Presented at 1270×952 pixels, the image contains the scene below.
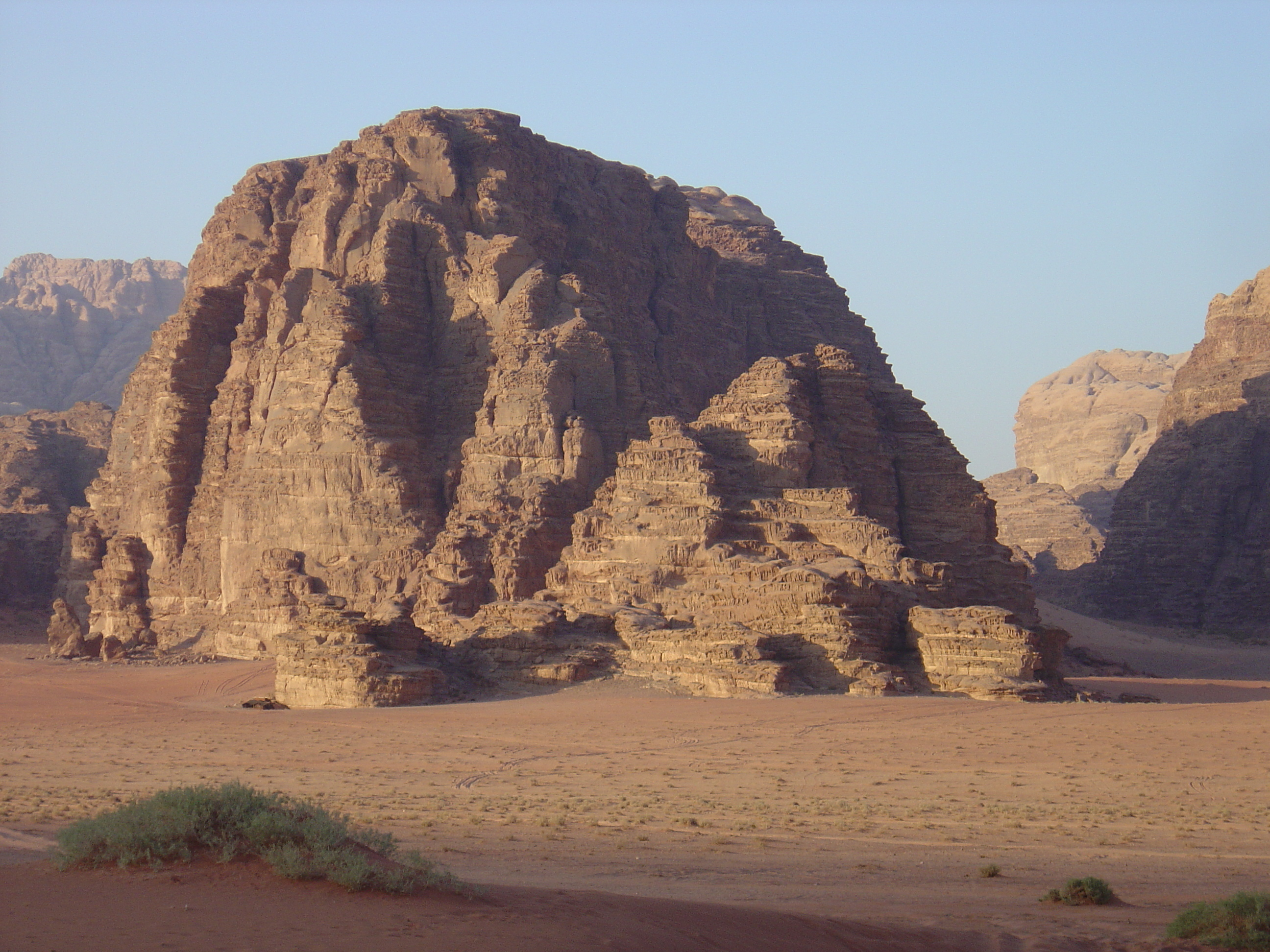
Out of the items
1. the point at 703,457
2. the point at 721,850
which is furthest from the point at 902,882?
the point at 703,457

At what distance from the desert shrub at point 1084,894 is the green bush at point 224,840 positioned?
5967 millimetres

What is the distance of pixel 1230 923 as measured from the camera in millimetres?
12656

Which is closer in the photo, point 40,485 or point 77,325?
point 40,485

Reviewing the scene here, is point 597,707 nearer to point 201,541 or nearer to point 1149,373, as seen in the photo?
point 201,541

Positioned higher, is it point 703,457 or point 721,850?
point 703,457

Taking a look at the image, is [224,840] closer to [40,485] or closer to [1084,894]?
[1084,894]

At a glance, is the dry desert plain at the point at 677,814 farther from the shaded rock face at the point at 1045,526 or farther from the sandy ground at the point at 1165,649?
the shaded rock face at the point at 1045,526

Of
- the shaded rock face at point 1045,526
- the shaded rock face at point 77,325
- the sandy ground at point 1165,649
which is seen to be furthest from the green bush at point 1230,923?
the shaded rock face at point 77,325

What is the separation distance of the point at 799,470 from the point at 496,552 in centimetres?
1193

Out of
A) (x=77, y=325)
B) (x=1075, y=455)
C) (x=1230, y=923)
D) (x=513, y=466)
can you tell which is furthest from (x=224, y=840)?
(x=77, y=325)

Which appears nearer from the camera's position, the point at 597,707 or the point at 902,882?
the point at 902,882

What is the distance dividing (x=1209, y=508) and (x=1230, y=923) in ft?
235

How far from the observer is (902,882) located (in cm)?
1580

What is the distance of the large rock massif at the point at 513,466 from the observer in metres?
41.3
